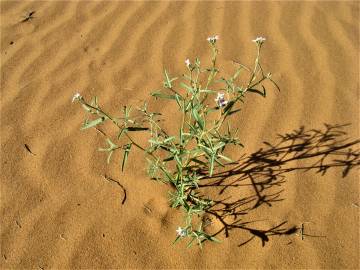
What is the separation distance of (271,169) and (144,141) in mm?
756

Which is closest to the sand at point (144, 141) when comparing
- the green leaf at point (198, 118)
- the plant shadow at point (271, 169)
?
the plant shadow at point (271, 169)

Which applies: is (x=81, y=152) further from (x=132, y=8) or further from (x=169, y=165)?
(x=132, y=8)

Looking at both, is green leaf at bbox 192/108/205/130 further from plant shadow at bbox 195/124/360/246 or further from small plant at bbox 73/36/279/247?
plant shadow at bbox 195/124/360/246

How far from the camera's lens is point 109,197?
2234mm

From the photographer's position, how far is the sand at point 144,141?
205cm

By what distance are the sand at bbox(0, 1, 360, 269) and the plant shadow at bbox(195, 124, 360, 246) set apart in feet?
0.03

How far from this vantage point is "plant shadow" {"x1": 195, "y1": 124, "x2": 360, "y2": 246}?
83.8 inches

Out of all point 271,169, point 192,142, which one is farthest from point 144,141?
point 271,169

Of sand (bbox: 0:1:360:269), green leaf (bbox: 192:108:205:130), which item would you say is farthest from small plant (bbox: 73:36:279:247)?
sand (bbox: 0:1:360:269)

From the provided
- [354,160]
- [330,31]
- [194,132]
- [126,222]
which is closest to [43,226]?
[126,222]

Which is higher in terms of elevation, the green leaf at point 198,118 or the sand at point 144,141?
the green leaf at point 198,118

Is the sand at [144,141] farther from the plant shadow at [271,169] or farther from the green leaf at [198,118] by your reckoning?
the green leaf at [198,118]

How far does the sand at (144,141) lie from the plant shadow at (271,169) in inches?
0.4

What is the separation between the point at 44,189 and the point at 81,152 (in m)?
0.31
